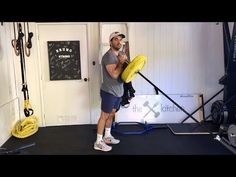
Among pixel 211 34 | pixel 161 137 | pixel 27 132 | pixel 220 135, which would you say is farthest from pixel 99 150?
pixel 211 34

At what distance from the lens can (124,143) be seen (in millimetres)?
3133

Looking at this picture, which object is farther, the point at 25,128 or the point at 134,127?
the point at 134,127

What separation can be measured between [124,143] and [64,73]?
1529 mm

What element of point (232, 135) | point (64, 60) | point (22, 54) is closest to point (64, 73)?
point (64, 60)

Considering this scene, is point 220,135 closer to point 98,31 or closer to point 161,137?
point 161,137

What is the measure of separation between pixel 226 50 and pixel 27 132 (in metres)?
3.23

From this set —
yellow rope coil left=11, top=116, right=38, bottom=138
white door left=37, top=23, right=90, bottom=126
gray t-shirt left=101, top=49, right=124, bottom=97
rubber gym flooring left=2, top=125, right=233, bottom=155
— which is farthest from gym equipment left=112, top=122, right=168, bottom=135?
yellow rope coil left=11, top=116, right=38, bottom=138

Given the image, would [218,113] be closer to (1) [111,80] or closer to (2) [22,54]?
(1) [111,80]

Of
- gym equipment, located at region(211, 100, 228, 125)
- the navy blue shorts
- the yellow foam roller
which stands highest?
the yellow foam roller

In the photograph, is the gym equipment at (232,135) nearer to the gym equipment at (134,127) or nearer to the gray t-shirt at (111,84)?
the gym equipment at (134,127)

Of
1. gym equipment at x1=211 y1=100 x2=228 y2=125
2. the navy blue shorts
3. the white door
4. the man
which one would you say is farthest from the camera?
the white door

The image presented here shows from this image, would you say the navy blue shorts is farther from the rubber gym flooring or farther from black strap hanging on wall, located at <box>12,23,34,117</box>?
black strap hanging on wall, located at <box>12,23,34,117</box>

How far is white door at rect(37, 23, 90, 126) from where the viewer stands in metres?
3.71

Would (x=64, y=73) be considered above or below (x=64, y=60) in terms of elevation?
below
